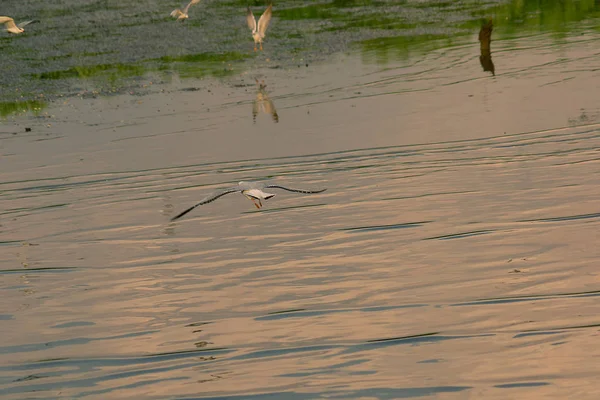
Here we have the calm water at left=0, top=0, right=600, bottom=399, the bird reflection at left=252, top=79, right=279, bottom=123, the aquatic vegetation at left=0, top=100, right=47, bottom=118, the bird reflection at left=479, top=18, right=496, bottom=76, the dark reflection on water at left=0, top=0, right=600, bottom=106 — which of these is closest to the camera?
the calm water at left=0, top=0, right=600, bottom=399

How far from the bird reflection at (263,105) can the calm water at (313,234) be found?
63 mm

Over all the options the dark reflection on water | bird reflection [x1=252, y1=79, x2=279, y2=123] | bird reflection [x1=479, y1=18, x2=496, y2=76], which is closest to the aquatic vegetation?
the dark reflection on water

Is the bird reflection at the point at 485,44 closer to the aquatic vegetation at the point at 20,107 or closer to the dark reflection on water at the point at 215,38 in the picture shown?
the dark reflection on water at the point at 215,38

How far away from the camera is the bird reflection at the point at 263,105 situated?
53.3 feet

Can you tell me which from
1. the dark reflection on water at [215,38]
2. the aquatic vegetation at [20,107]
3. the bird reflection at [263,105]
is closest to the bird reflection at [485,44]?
the dark reflection on water at [215,38]

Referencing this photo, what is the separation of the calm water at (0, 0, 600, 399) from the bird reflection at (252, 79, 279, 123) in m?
0.06

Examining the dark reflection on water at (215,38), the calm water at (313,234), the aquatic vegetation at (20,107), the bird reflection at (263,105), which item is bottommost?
the calm water at (313,234)

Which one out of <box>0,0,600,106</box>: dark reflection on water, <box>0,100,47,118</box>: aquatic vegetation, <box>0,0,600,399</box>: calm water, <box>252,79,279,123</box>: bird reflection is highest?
<box>0,0,600,106</box>: dark reflection on water

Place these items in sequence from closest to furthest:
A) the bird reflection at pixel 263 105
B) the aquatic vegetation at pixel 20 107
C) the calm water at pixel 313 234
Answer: the calm water at pixel 313 234 → the bird reflection at pixel 263 105 → the aquatic vegetation at pixel 20 107

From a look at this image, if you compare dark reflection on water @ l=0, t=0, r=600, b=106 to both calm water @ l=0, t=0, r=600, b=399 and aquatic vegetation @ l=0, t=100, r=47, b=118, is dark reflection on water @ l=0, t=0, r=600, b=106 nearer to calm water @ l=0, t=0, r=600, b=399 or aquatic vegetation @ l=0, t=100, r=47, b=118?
aquatic vegetation @ l=0, t=100, r=47, b=118

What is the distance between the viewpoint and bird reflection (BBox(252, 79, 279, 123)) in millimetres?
16250

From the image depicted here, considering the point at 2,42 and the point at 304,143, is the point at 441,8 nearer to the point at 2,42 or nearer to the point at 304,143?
the point at 2,42

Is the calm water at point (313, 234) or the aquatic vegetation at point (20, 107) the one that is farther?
the aquatic vegetation at point (20, 107)

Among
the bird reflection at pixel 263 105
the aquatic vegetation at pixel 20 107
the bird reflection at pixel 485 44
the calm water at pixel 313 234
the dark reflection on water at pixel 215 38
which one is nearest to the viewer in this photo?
the calm water at pixel 313 234
